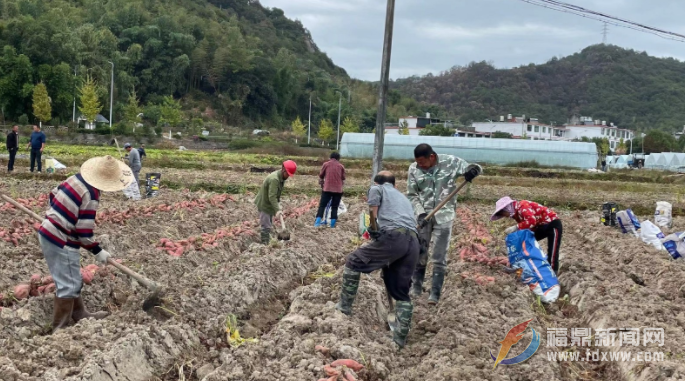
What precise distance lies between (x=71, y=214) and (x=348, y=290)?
8.25 feet

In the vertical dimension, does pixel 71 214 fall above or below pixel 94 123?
below

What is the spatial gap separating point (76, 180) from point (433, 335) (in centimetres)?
352

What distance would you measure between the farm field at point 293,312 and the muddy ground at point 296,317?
0.6 inches

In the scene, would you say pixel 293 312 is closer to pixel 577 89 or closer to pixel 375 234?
pixel 375 234

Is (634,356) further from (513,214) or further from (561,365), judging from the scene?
(513,214)

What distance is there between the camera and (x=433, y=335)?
598 centimetres

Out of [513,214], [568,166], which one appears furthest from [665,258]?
[568,166]

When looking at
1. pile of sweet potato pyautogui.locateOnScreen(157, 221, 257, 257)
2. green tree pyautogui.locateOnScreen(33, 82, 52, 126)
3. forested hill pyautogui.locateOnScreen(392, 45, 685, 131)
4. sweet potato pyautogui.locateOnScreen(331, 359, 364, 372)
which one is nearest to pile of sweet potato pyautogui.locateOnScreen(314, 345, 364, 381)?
sweet potato pyautogui.locateOnScreen(331, 359, 364, 372)

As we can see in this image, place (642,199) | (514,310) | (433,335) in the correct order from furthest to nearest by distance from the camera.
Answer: (642,199) < (514,310) < (433,335)

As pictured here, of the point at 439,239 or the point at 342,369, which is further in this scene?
the point at 439,239

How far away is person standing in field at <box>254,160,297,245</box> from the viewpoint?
30.6 ft

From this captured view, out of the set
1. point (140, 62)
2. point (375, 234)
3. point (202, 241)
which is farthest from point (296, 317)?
point (140, 62)

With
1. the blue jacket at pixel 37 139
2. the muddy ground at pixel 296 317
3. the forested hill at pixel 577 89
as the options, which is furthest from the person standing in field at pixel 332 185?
the forested hill at pixel 577 89

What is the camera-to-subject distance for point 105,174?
560cm
